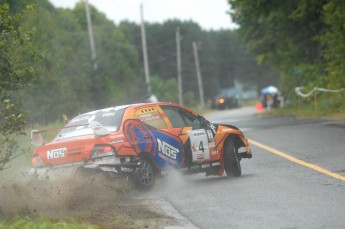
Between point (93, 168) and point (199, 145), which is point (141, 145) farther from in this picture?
point (199, 145)

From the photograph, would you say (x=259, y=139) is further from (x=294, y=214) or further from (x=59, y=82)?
(x=59, y=82)

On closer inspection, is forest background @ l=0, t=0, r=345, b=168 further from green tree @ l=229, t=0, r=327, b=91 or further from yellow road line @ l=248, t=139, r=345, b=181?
yellow road line @ l=248, t=139, r=345, b=181

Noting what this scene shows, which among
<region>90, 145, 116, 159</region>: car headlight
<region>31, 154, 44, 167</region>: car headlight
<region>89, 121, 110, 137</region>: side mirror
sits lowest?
<region>31, 154, 44, 167</region>: car headlight

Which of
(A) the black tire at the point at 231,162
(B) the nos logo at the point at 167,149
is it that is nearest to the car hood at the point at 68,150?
(B) the nos logo at the point at 167,149

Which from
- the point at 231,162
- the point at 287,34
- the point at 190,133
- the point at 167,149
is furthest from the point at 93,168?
the point at 287,34

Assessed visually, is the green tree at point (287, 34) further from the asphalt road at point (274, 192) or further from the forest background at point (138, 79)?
the asphalt road at point (274, 192)

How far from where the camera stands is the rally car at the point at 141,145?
1216 cm

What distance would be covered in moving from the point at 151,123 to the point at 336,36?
22.3 m

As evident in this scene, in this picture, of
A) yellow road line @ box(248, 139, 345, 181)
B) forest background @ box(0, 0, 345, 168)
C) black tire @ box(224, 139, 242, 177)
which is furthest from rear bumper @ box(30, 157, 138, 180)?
yellow road line @ box(248, 139, 345, 181)

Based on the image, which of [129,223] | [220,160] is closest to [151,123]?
[220,160]

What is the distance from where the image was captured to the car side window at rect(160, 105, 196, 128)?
1373 centimetres

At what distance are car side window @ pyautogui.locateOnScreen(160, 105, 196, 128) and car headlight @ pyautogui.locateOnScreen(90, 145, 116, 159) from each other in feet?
5.84

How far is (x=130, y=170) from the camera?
12203 mm

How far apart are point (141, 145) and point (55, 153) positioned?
1.29 m
